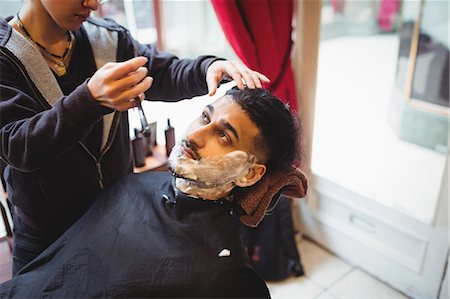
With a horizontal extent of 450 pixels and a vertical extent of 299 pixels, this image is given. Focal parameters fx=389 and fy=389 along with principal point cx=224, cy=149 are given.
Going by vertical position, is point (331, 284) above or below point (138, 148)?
below

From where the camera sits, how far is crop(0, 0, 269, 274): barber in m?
0.74

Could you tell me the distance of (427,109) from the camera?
269cm

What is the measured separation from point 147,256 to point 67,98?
0.43m

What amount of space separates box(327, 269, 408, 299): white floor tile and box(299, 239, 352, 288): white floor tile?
43 mm

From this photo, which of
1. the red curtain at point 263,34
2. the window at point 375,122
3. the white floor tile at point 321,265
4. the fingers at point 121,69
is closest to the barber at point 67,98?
the fingers at point 121,69

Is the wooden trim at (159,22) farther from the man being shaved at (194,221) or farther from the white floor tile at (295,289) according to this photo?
the white floor tile at (295,289)

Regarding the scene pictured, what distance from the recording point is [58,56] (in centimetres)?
100

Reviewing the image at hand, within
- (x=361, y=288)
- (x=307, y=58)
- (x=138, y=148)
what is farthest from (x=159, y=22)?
(x=361, y=288)

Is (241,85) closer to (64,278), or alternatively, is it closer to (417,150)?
(64,278)

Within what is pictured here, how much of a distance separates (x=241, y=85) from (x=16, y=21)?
58 centimetres

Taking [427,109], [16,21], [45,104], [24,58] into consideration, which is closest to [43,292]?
[45,104]

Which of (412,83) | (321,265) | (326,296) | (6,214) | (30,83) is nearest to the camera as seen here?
(30,83)

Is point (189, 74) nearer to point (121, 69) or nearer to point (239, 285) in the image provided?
point (121, 69)

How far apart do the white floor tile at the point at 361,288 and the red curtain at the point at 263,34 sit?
0.98 metres
